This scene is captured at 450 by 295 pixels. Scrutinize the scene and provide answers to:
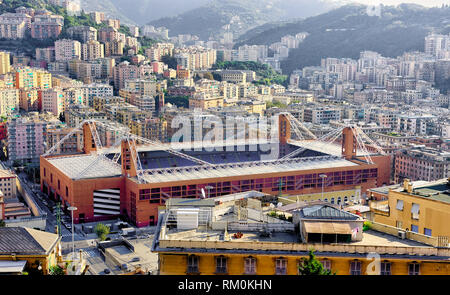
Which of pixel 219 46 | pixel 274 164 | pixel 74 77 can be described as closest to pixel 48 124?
pixel 274 164

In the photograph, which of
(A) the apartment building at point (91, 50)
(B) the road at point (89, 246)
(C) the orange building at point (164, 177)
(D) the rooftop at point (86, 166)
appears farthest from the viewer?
(A) the apartment building at point (91, 50)

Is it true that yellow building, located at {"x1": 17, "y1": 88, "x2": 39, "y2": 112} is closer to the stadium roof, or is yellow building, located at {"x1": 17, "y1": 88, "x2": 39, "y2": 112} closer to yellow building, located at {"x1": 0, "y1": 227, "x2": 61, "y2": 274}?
the stadium roof

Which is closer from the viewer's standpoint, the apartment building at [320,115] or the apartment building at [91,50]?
the apartment building at [320,115]

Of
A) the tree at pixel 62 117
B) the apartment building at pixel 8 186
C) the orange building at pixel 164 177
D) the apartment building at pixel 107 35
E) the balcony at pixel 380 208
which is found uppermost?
the apartment building at pixel 107 35

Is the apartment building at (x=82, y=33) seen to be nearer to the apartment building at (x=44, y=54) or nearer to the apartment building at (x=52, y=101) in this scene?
the apartment building at (x=44, y=54)

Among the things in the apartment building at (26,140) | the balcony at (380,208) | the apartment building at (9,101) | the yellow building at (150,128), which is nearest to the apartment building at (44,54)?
the apartment building at (9,101)

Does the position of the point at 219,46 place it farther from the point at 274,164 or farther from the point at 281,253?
the point at 281,253
